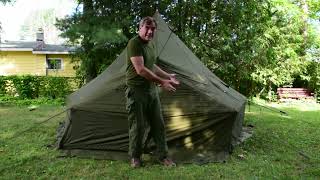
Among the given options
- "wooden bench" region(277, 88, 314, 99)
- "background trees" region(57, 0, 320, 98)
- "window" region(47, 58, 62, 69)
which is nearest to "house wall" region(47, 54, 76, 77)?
"window" region(47, 58, 62, 69)

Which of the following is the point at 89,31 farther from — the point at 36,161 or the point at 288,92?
the point at 288,92

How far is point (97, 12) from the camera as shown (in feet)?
34.0

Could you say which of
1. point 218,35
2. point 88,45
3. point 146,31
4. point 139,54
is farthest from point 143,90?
point 218,35

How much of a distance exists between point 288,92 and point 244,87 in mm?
2021

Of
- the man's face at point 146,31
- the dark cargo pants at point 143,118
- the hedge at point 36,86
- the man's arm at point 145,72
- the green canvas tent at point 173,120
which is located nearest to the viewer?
the man's arm at point 145,72

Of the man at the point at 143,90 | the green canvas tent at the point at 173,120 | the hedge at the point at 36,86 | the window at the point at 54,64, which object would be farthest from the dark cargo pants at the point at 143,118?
the window at the point at 54,64

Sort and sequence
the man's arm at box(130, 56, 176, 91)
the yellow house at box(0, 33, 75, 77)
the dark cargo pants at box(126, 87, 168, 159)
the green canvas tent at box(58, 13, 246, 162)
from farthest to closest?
the yellow house at box(0, 33, 75, 77) < the green canvas tent at box(58, 13, 246, 162) < the dark cargo pants at box(126, 87, 168, 159) < the man's arm at box(130, 56, 176, 91)

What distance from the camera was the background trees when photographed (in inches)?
390

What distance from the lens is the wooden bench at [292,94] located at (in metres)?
15.6

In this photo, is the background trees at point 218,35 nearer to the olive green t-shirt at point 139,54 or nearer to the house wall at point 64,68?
the olive green t-shirt at point 139,54

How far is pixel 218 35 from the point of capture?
11711 millimetres

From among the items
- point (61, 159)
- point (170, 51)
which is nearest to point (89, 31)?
point (170, 51)

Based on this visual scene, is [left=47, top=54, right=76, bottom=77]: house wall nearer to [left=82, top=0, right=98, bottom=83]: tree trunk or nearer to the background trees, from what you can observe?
the background trees

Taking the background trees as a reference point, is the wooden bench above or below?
below
